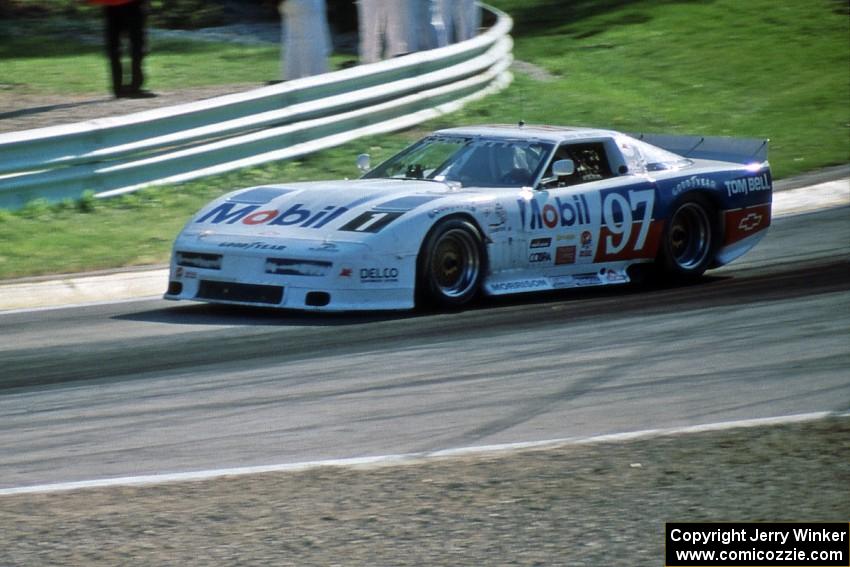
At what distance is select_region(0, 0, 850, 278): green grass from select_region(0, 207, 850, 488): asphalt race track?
1826mm

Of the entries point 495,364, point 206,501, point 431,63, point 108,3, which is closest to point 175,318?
point 495,364

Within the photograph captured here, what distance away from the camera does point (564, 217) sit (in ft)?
33.7

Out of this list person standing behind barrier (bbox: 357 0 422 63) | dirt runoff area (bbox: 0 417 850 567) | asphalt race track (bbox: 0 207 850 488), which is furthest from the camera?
person standing behind barrier (bbox: 357 0 422 63)

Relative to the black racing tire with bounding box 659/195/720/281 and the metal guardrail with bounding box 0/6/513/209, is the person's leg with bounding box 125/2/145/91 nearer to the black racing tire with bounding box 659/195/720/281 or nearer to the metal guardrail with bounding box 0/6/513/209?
the metal guardrail with bounding box 0/6/513/209

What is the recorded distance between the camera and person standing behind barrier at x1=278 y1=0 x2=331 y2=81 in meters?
14.7

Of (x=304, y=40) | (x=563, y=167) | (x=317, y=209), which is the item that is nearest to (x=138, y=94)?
(x=304, y=40)

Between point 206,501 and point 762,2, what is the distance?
815 inches

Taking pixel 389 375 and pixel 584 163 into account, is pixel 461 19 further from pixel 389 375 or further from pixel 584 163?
pixel 389 375

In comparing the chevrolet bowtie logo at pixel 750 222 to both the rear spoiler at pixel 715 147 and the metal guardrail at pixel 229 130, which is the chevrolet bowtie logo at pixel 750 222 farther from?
the metal guardrail at pixel 229 130

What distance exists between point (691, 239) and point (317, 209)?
3289 millimetres

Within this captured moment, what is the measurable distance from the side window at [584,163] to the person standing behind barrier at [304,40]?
486cm

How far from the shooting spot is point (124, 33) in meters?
14.3

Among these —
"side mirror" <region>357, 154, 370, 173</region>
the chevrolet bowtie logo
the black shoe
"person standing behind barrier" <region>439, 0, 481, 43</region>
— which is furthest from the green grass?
the chevrolet bowtie logo

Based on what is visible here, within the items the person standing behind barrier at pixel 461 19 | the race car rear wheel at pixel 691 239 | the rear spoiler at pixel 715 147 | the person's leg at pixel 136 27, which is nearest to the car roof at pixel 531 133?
the race car rear wheel at pixel 691 239
